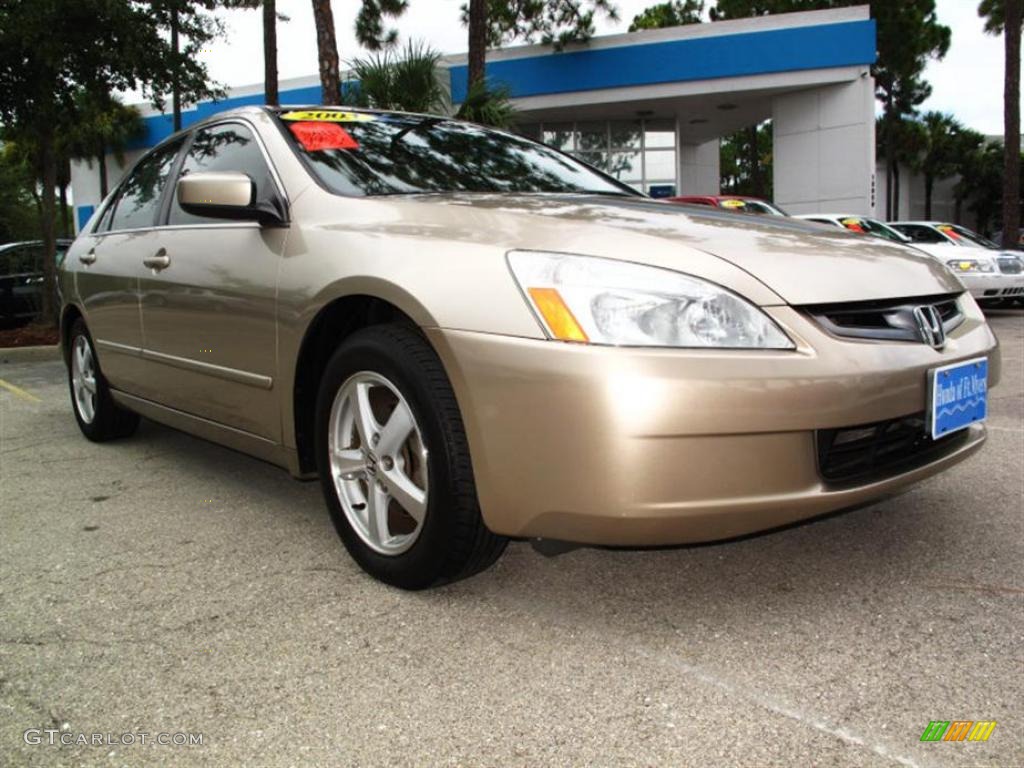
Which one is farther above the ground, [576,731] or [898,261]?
[898,261]

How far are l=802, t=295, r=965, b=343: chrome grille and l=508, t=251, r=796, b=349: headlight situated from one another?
0.62 feet

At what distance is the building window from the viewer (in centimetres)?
2294

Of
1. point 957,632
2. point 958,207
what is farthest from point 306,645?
point 958,207

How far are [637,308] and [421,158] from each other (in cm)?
146

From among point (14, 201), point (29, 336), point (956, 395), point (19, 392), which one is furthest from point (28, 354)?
point (14, 201)

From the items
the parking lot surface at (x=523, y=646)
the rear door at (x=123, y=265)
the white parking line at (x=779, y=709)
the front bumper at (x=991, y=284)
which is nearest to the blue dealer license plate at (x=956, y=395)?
the parking lot surface at (x=523, y=646)

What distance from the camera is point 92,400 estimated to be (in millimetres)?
4582

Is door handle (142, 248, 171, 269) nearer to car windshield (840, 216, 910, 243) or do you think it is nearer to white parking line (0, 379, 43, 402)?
white parking line (0, 379, 43, 402)

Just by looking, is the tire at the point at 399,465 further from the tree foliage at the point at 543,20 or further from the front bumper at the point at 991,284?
the tree foliage at the point at 543,20

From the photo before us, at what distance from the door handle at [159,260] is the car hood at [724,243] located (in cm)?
128

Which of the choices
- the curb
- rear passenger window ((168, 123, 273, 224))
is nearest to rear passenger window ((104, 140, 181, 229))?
rear passenger window ((168, 123, 273, 224))

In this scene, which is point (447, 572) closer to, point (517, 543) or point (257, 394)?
point (517, 543)

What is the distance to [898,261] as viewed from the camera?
256cm

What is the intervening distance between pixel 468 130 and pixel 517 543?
1738 mm
